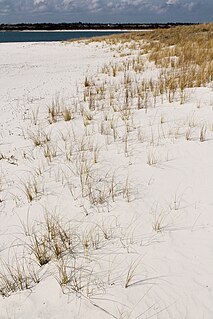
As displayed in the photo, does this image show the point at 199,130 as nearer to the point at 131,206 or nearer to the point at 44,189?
the point at 131,206

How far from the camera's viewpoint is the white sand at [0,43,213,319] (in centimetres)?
203

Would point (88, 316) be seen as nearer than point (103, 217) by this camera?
Yes

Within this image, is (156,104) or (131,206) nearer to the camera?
(131,206)

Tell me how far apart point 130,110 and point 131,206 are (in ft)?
11.2

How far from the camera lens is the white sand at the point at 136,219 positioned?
79.9 inches

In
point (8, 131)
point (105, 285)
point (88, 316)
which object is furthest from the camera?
point (8, 131)

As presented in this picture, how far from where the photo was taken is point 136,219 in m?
2.84

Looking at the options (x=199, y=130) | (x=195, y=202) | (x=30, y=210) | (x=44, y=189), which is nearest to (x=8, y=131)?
(x=44, y=189)

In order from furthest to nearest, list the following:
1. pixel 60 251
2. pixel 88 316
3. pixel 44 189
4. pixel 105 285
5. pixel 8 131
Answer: pixel 8 131, pixel 44 189, pixel 60 251, pixel 105 285, pixel 88 316

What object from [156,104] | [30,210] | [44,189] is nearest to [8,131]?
[44,189]

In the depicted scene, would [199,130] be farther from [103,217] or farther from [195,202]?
[103,217]

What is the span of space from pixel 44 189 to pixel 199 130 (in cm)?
279

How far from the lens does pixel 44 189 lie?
3484 mm

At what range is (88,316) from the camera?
6.42ft
